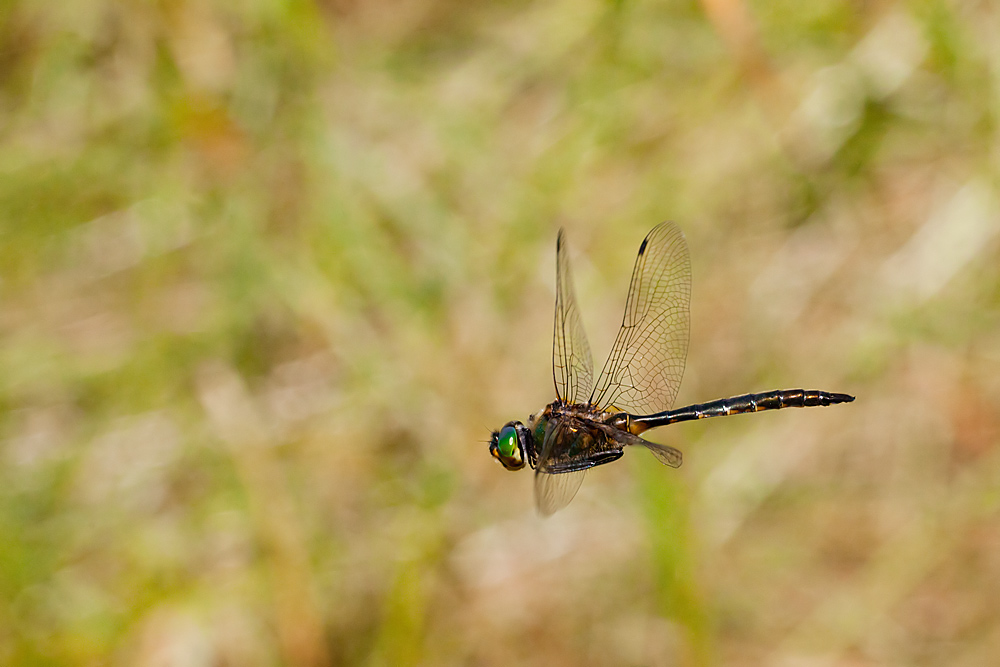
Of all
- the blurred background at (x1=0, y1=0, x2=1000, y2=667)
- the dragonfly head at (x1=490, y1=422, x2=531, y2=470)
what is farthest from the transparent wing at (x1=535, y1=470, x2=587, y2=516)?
the blurred background at (x1=0, y1=0, x2=1000, y2=667)

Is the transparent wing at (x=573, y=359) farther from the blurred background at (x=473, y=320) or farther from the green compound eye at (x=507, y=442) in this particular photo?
the blurred background at (x=473, y=320)

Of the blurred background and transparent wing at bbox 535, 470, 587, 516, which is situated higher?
the blurred background

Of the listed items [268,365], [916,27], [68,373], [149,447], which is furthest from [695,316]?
[68,373]

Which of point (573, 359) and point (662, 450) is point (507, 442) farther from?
point (662, 450)

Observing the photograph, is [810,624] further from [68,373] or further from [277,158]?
[68,373]

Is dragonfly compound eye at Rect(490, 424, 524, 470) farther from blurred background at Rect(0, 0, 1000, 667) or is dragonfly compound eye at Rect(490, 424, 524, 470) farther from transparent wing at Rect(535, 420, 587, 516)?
blurred background at Rect(0, 0, 1000, 667)

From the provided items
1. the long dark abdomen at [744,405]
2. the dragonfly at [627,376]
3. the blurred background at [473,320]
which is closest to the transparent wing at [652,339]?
the dragonfly at [627,376]

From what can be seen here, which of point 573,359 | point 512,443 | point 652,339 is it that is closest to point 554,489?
point 512,443
